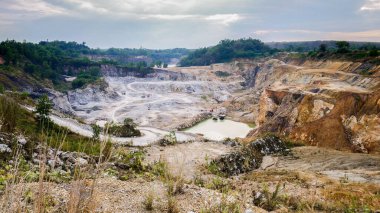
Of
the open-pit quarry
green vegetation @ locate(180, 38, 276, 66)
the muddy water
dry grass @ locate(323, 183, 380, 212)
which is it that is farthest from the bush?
green vegetation @ locate(180, 38, 276, 66)

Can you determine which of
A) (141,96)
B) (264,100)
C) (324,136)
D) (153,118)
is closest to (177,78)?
(141,96)

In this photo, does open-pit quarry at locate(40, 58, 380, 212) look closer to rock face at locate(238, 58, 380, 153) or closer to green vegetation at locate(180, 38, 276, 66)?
rock face at locate(238, 58, 380, 153)

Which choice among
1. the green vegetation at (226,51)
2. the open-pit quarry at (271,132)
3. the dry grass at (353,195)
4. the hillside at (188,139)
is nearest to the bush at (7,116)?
the hillside at (188,139)

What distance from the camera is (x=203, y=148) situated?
19.2 meters

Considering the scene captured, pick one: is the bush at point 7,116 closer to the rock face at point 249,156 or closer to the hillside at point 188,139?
Answer: the hillside at point 188,139

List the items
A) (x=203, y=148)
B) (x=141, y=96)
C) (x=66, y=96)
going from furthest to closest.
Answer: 1. (x=141, y=96)
2. (x=66, y=96)
3. (x=203, y=148)

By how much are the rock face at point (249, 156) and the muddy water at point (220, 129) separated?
1826 centimetres

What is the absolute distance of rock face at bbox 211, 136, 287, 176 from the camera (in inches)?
632

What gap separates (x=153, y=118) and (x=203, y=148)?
99.0ft

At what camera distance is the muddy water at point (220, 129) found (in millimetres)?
40438

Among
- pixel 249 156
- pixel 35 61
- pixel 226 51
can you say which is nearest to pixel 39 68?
pixel 35 61

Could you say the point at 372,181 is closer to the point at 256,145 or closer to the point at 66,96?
the point at 256,145

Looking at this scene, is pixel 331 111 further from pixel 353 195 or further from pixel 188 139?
pixel 353 195

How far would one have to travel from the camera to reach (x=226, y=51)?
115 m
